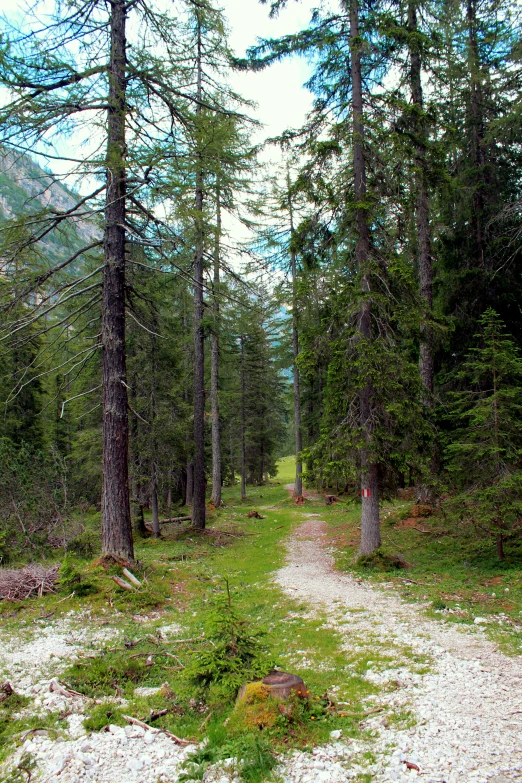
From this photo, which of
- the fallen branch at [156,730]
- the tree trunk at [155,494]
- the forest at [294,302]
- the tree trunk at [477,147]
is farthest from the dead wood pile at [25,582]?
the tree trunk at [477,147]

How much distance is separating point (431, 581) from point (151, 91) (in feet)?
33.1

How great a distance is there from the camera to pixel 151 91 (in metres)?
8.21

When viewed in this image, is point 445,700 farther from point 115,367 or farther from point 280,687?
point 115,367

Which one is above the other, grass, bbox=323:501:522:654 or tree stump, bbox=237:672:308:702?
tree stump, bbox=237:672:308:702

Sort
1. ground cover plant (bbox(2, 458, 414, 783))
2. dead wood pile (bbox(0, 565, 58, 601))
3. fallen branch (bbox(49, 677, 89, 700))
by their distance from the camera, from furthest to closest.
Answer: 1. dead wood pile (bbox(0, 565, 58, 601))
2. fallen branch (bbox(49, 677, 89, 700))
3. ground cover plant (bbox(2, 458, 414, 783))

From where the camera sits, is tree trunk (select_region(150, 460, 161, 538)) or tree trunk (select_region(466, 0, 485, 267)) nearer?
tree trunk (select_region(466, 0, 485, 267))

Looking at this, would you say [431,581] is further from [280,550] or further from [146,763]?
[146,763]

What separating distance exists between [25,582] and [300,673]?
506 centimetres

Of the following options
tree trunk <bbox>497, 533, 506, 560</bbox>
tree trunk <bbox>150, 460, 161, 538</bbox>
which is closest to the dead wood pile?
tree trunk <bbox>150, 460, 161, 538</bbox>

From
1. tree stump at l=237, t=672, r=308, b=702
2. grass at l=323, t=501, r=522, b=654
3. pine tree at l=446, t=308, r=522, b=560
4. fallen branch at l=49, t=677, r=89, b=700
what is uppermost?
pine tree at l=446, t=308, r=522, b=560

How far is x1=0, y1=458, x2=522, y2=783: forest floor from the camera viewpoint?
3184mm

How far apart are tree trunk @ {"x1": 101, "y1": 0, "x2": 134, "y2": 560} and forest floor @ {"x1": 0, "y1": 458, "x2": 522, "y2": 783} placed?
3.03 feet

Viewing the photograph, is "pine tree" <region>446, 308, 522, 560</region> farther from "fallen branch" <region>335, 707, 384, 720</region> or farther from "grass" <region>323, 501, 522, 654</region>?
"fallen branch" <region>335, 707, 384, 720</region>

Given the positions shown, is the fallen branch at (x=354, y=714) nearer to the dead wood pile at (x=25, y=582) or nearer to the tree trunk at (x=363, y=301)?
the dead wood pile at (x=25, y=582)
